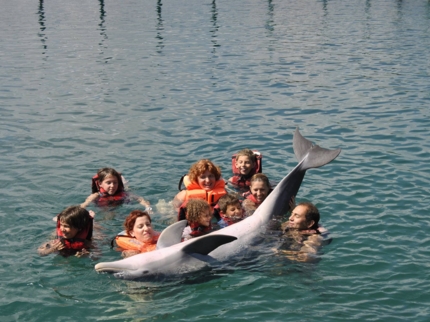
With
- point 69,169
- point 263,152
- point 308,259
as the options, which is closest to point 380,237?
point 308,259

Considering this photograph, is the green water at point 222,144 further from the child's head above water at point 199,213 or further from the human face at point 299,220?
the child's head above water at point 199,213

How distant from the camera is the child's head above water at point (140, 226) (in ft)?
32.8

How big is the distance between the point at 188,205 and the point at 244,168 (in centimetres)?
216

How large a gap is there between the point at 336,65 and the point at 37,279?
1726cm

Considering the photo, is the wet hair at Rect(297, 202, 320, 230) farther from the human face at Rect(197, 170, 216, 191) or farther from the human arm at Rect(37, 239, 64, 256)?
the human arm at Rect(37, 239, 64, 256)

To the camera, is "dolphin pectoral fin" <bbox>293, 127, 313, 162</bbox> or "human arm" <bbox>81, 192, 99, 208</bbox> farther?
"human arm" <bbox>81, 192, 99, 208</bbox>

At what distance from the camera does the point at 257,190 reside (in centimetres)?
1173

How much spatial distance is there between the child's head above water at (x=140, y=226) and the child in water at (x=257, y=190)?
2.26m

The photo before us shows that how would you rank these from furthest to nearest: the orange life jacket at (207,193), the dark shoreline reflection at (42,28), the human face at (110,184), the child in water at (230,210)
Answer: the dark shoreline reflection at (42,28), the human face at (110,184), the orange life jacket at (207,193), the child in water at (230,210)

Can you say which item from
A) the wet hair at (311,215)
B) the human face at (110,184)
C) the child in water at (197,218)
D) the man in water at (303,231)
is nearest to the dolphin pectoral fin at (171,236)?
the child in water at (197,218)

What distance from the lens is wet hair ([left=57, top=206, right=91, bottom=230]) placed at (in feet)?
33.0

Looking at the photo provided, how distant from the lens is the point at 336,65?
81.0 ft

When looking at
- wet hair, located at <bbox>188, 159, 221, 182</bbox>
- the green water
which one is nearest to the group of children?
wet hair, located at <bbox>188, 159, 221, 182</bbox>

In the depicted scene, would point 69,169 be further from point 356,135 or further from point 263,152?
point 356,135
